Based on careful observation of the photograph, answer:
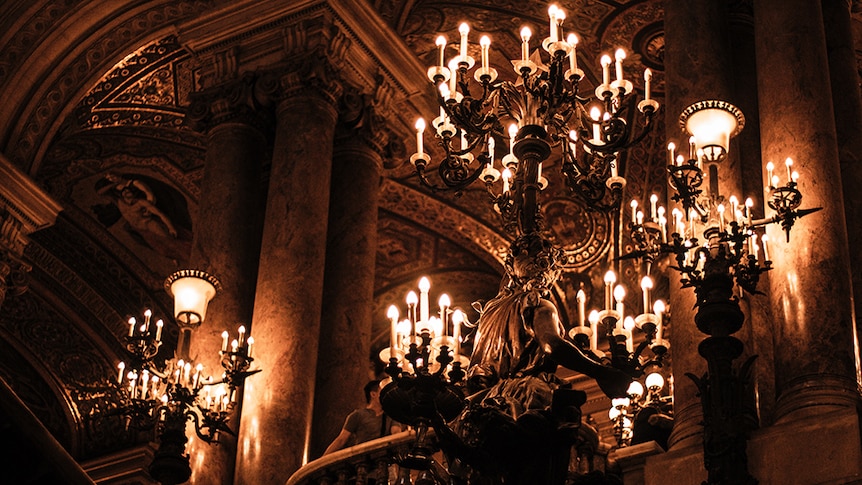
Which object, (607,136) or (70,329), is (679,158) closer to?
(607,136)

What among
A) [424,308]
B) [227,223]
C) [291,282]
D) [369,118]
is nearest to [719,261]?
[424,308]

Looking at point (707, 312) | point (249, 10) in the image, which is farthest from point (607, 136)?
point (249, 10)

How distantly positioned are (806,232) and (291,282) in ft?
13.2

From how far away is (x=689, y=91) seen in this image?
27.3ft

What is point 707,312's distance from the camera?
588 centimetres

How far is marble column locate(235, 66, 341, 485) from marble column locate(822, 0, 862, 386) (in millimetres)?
3751

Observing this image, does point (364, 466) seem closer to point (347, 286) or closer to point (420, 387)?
point (420, 387)

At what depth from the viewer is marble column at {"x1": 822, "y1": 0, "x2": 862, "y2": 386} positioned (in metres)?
8.06

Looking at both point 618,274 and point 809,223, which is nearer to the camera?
point 809,223

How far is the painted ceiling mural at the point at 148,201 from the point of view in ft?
42.4

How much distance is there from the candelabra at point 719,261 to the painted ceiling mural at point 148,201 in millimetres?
5402

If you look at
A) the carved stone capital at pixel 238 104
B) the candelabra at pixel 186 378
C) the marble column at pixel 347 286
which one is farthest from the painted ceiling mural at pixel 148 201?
the candelabra at pixel 186 378

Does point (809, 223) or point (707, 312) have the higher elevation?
point (809, 223)

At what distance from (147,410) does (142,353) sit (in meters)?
0.52
